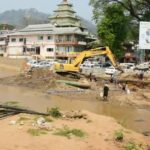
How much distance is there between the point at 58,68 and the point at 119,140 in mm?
27115

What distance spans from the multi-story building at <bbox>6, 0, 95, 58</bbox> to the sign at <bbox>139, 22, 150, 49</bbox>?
29933 mm

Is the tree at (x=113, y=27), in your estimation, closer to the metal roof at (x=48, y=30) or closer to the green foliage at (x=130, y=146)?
the metal roof at (x=48, y=30)

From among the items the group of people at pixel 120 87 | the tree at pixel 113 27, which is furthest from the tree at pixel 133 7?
the group of people at pixel 120 87

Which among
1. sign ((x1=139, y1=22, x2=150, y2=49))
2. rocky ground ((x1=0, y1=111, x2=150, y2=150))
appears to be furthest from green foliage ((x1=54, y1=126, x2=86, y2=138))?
sign ((x1=139, y1=22, x2=150, y2=49))


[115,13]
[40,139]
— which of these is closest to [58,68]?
[115,13]

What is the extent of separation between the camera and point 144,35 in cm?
4875

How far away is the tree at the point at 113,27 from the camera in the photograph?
6053 centimetres

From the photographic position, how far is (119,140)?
16094mm

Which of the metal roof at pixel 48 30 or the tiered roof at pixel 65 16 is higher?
the tiered roof at pixel 65 16

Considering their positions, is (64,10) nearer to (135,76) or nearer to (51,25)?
(51,25)

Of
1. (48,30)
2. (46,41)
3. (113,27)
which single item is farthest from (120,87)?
(48,30)

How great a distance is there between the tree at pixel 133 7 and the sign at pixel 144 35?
10.9 meters

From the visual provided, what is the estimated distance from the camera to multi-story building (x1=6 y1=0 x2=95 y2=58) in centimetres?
8044

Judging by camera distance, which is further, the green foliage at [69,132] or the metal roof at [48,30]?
the metal roof at [48,30]
